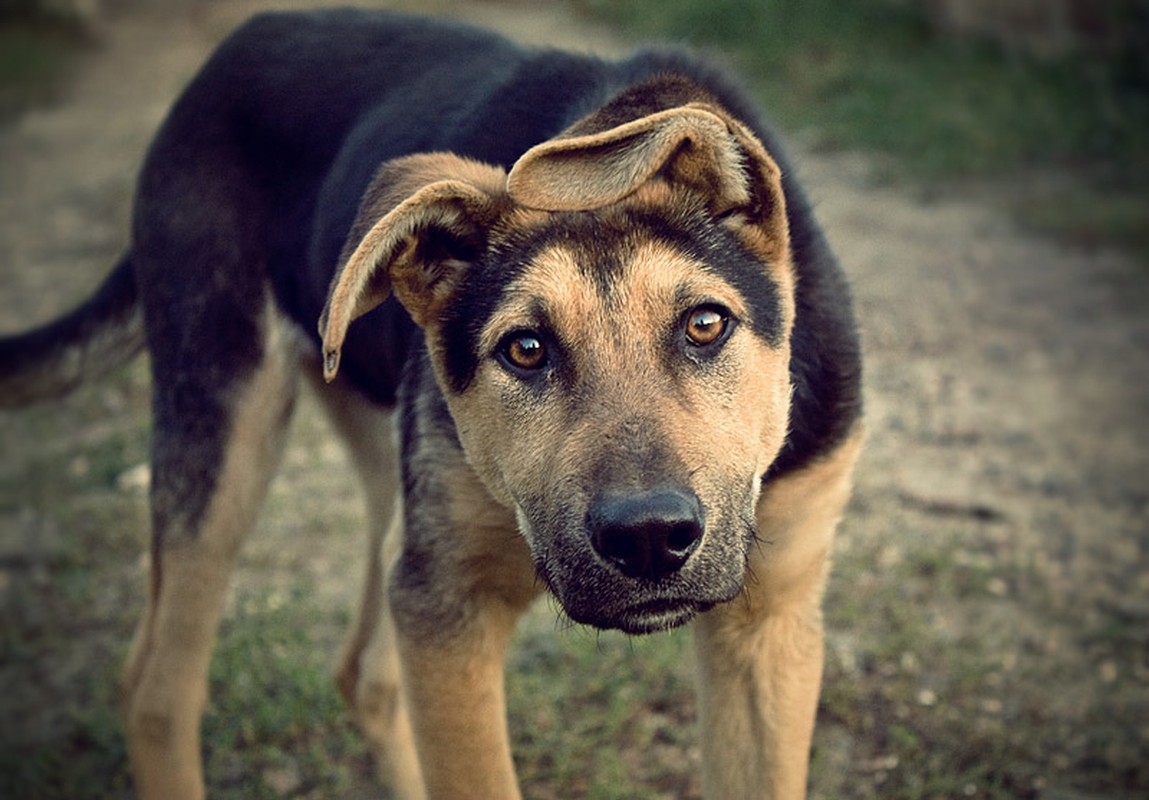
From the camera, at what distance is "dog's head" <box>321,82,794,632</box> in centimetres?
247

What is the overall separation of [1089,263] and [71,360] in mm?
5784

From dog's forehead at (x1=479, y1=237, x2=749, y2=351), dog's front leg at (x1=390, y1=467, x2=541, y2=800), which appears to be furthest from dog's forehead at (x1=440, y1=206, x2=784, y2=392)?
dog's front leg at (x1=390, y1=467, x2=541, y2=800)

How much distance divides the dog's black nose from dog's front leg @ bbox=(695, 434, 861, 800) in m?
0.59

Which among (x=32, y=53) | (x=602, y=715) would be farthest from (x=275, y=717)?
(x=32, y=53)

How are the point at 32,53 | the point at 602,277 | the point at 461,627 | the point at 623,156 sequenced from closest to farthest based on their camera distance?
the point at 623,156
the point at 602,277
the point at 461,627
the point at 32,53

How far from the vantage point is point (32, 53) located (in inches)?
549

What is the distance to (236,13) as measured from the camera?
14.3m

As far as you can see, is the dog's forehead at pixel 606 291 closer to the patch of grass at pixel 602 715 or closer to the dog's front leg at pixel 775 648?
the dog's front leg at pixel 775 648

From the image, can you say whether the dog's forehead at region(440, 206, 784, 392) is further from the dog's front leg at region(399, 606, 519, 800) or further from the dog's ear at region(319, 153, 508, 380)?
the dog's front leg at region(399, 606, 519, 800)

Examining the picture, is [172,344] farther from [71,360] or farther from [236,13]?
[236,13]

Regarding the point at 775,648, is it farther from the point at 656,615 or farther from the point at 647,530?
the point at 647,530

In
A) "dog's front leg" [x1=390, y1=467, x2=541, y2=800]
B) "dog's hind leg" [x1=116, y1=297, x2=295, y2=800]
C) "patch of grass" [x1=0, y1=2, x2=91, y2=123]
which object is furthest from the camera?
"patch of grass" [x1=0, y1=2, x2=91, y2=123]

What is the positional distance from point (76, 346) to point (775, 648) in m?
2.65

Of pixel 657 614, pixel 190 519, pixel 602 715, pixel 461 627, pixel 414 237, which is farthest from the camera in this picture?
pixel 602 715
